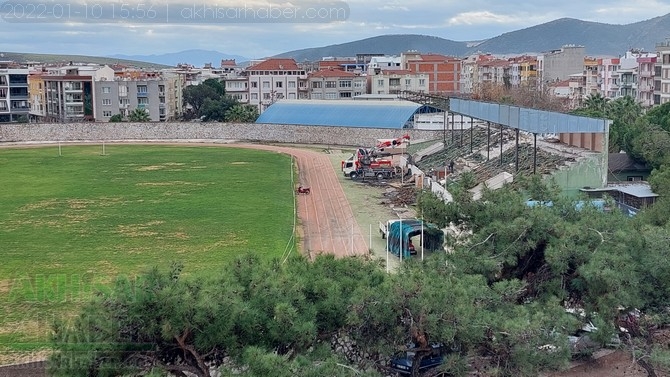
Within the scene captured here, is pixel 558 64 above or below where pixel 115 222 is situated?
above

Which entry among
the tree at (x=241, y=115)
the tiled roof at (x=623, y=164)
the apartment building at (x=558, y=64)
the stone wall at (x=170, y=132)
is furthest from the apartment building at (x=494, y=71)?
the tiled roof at (x=623, y=164)

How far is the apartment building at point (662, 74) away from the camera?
49875 mm

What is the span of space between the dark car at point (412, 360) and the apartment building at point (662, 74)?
43.0 m

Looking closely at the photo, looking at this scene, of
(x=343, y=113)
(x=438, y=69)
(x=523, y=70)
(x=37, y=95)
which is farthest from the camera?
(x=438, y=69)

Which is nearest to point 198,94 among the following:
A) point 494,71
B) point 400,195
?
point 494,71

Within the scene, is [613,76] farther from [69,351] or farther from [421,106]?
[69,351]

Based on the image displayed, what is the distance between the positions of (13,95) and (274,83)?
24.4 m

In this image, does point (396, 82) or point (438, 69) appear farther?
point (438, 69)

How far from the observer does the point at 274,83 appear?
75438mm

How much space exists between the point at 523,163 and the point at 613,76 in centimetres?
3866

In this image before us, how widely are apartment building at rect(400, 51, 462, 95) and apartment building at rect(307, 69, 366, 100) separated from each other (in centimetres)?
1153

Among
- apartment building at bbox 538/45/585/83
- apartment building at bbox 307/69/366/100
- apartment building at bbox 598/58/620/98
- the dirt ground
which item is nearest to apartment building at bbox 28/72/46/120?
apartment building at bbox 307/69/366/100

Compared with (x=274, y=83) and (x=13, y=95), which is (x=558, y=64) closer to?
(x=274, y=83)

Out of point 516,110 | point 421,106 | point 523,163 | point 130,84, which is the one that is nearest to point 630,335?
point 516,110
